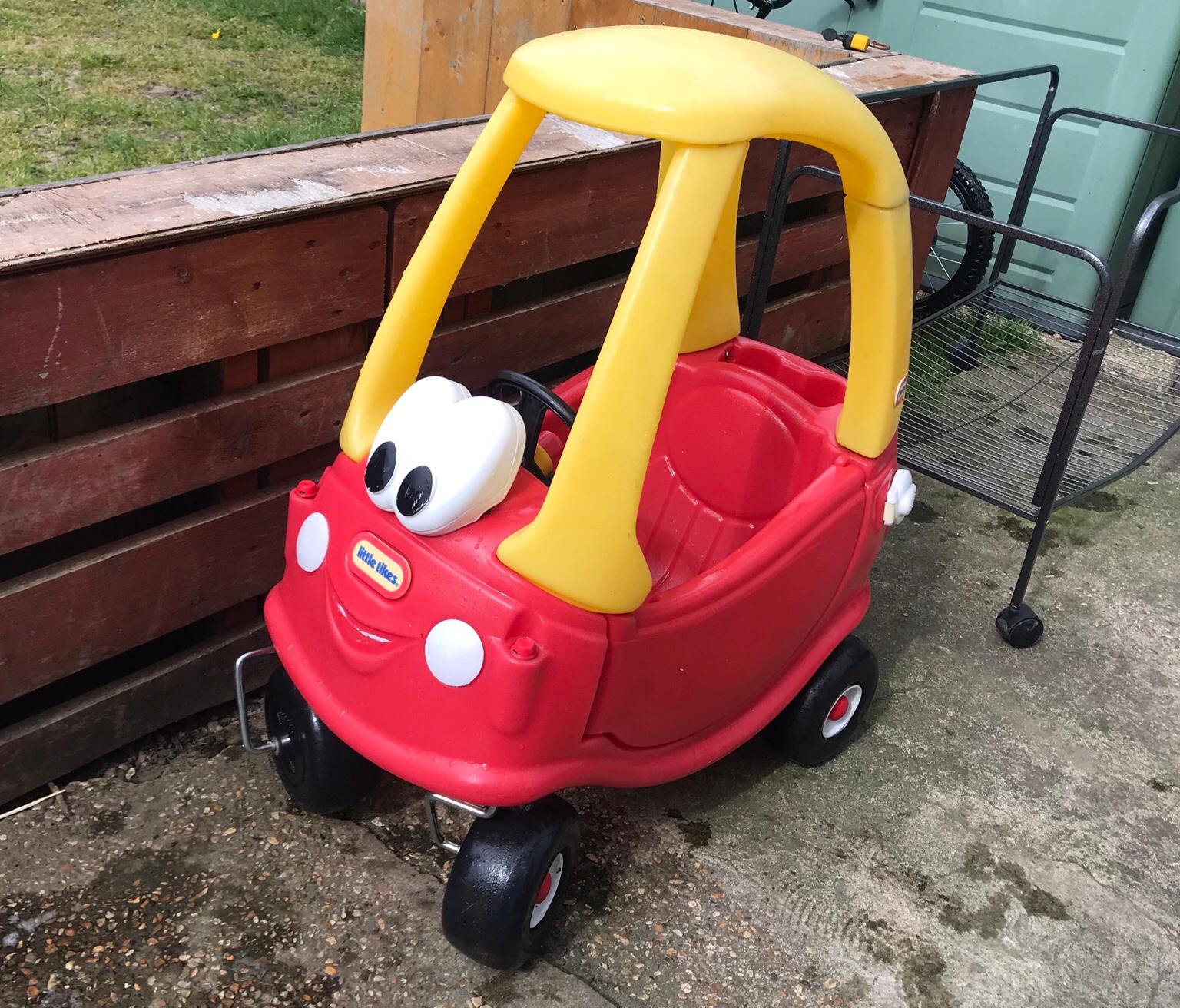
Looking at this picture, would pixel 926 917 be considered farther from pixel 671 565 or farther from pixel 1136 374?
pixel 1136 374

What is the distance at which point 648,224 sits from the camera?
132 centimetres

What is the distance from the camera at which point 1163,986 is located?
1.63m

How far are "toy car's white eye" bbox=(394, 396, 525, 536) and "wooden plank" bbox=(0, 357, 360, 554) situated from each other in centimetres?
38

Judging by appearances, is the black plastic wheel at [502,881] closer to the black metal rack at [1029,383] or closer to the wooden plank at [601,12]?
the black metal rack at [1029,383]

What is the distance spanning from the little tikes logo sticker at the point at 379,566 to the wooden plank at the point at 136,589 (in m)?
0.37

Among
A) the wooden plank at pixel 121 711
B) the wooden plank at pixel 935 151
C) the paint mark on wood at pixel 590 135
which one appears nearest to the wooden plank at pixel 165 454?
the wooden plank at pixel 121 711

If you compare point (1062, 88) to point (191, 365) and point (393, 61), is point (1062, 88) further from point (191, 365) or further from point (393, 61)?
point (191, 365)

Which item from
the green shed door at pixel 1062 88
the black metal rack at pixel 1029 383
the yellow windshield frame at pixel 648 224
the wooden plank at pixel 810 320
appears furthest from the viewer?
the green shed door at pixel 1062 88

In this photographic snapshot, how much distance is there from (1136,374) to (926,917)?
2183 mm

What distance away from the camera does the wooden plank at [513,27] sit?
3.00m

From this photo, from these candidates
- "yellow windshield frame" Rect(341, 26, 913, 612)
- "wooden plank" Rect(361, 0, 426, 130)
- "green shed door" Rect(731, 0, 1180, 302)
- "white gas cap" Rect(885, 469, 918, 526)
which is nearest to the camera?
"yellow windshield frame" Rect(341, 26, 913, 612)

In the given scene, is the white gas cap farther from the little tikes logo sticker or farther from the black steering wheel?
the little tikes logo sticker

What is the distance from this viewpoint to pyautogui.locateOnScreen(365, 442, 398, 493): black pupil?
1.37m

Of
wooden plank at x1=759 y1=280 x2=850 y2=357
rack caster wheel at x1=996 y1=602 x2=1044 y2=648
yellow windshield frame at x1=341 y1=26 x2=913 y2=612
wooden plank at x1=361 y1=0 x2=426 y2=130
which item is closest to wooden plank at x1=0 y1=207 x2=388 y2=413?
yellow windshield frame at x1=341 y1=26 x2=913 y2=612
